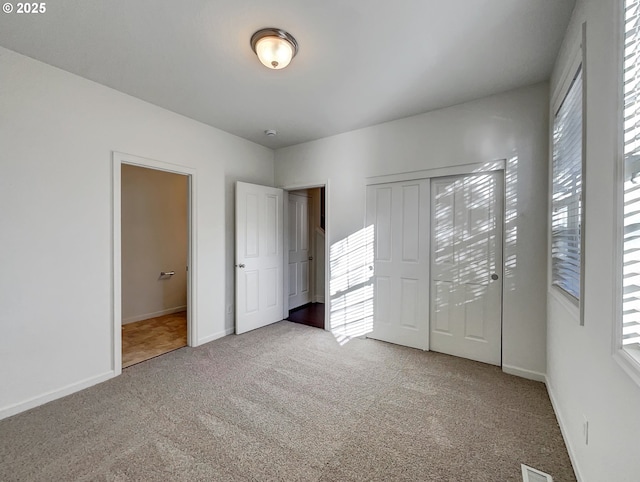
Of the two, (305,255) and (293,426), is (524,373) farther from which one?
(305,255)

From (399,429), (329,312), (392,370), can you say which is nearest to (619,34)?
(399,429)

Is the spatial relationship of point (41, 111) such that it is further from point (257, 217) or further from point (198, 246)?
point (257, 217)

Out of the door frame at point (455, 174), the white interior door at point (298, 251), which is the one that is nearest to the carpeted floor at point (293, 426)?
the door frame at point (455, 174)

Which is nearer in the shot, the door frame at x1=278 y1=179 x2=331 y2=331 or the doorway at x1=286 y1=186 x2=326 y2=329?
the door frame at x1=278 y1=179 x2=331 y2=331

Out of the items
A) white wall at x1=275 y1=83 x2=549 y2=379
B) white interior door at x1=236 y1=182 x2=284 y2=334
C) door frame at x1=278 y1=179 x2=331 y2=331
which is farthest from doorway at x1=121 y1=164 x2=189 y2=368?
white wall at x1=275 y1=83 x2=549 y2=379

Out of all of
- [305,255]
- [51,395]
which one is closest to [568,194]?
[305,255]

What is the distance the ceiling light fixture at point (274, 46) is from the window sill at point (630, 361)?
238 centimetres

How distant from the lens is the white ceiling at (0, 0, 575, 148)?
1.67m

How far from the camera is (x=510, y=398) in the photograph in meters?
2.20

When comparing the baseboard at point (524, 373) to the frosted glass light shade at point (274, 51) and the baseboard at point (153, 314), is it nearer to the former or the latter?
the frosted glass light shade at point (274, 51)

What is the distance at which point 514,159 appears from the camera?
8.43ft

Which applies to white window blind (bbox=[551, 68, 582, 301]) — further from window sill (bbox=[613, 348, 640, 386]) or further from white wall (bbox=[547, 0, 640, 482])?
window sill (bbox=[613, 348, 640, 386])

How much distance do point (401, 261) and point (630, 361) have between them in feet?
7.68

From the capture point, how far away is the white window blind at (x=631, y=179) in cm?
94
